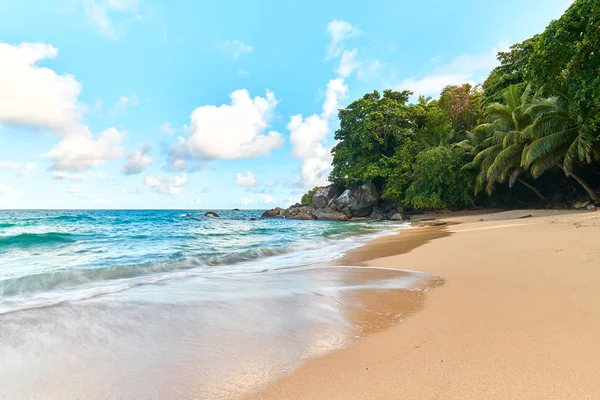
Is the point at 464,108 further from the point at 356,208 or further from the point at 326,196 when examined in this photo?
the point at 326,196

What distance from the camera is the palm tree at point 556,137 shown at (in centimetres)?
1382

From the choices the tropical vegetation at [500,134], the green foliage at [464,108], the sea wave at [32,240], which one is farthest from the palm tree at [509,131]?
the sea wave at [32,240]

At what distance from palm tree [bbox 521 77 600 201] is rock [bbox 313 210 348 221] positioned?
1557 cm

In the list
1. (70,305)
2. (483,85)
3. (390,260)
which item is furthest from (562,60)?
(483,85)

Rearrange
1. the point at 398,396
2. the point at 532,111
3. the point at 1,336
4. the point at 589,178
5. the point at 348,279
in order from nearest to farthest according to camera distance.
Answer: the point at 398,396
the point at 1,336
the point at 348,279
the point at 532,111
the point at 589,178

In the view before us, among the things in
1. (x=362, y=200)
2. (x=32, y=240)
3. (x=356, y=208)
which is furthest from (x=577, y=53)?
(x=356, y=208)

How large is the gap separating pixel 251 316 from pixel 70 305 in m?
2.38

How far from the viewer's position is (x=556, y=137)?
14727 millimetres

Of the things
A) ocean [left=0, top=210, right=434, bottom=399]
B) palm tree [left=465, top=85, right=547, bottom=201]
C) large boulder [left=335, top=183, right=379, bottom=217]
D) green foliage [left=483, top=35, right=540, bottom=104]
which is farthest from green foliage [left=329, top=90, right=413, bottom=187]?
ocean [left=0, top=210, right=434, bottom=399]

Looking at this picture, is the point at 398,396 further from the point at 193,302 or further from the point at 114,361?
the point at 193,302

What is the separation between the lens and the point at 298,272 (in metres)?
5.55

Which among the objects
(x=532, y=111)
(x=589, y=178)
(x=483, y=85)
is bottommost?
(x=589, y=178)

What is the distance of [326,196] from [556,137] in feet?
73.0

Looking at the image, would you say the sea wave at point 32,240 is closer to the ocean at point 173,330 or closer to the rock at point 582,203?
the ocean at point 173,330
